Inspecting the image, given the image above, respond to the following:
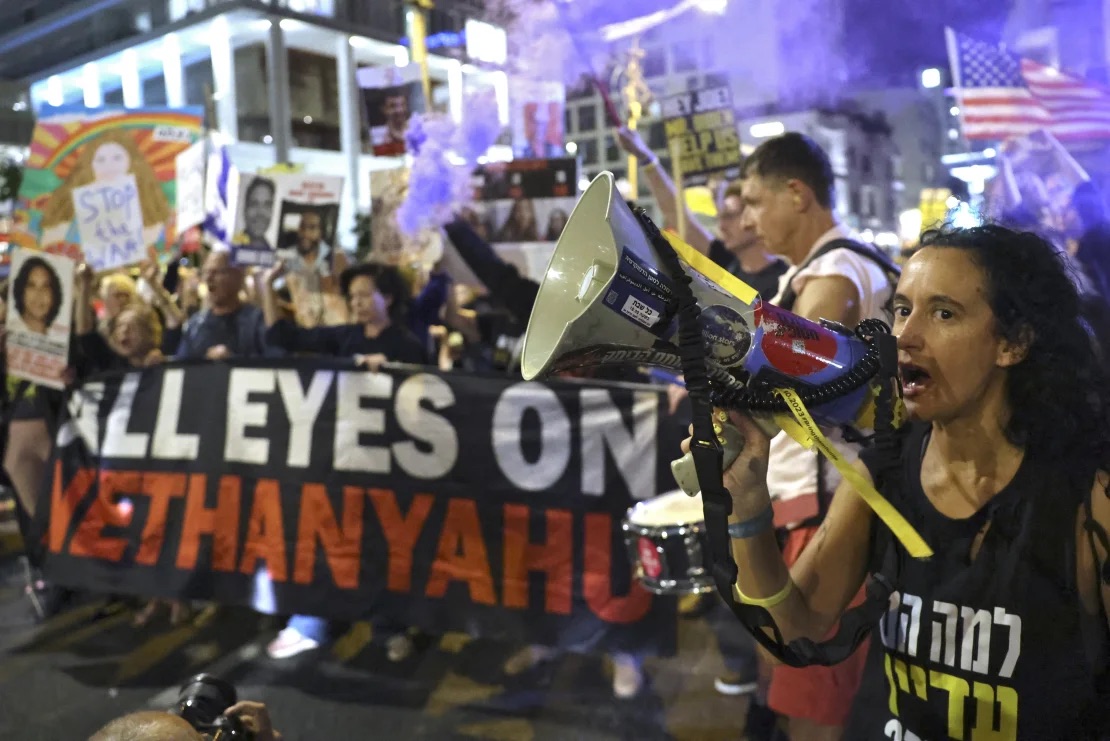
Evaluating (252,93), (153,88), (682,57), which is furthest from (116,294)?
(153,88)

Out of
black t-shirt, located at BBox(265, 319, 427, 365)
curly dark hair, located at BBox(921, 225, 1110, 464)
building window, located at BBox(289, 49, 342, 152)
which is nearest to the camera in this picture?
curly dark hair, located at BBox(921, 225, 1110, 464)

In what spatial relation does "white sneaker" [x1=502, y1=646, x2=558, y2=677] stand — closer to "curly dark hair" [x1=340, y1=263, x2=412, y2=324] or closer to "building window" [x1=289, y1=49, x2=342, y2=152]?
"curly dark hair" [x1=340, y1=263, x2=412, y2=324]

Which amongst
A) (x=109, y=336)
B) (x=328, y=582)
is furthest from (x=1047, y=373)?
(x=109, y=336)

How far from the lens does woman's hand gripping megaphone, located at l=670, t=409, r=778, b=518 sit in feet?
4.41

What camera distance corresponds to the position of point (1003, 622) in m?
1.43

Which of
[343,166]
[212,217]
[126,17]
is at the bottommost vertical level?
[212,217]

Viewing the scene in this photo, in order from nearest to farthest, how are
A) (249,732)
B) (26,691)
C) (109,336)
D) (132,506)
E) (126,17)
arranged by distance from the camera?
(249,732) < (26,691) < (132,506) < (109,336) < (126,17)

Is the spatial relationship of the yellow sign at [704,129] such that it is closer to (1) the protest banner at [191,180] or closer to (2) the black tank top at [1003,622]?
(1) the protest banner at [191,180]

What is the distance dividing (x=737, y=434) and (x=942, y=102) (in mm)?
40501

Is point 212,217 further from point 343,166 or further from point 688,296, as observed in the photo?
point 343,166

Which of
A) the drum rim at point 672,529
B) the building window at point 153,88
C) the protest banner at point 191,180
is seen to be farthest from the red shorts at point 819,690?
the building window at point 153,88

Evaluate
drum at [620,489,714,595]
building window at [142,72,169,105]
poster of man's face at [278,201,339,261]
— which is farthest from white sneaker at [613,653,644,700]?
building window at [142,72,169,105]

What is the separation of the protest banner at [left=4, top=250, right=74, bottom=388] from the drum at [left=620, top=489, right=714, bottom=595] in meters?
3.43

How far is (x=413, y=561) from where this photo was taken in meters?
4.20
